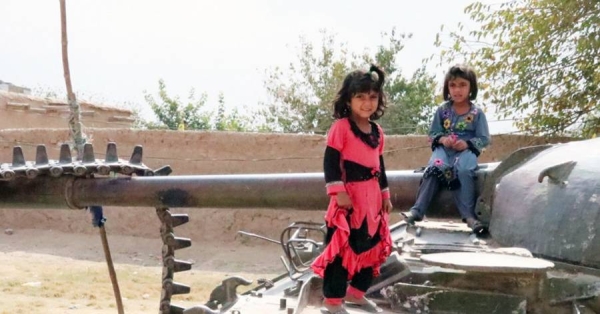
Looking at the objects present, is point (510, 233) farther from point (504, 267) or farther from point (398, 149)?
point (398, 149)

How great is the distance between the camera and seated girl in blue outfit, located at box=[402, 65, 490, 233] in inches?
200

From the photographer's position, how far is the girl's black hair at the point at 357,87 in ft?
13.5

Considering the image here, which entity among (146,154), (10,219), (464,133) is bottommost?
(10,219)

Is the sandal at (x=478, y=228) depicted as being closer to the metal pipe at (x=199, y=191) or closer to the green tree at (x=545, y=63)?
the metal pipe at (x=199, y=191)

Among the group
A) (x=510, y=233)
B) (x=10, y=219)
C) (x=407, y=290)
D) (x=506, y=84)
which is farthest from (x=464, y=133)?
(x=10, y=219)

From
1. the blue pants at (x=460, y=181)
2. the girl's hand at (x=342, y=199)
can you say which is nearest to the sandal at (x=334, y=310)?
the girl's hand at (x=342, y=199)

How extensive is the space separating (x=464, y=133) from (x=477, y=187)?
1.18ft

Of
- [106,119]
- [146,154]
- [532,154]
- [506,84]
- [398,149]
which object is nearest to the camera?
[532,154]

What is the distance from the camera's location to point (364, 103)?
162 inches

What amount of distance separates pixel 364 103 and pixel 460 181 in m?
1.22

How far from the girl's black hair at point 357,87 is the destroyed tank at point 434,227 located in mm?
791

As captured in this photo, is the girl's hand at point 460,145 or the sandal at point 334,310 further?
the girl's hand at point 460,145

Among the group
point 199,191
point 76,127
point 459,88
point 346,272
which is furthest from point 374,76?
point 76,127

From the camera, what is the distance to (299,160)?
14164mm
